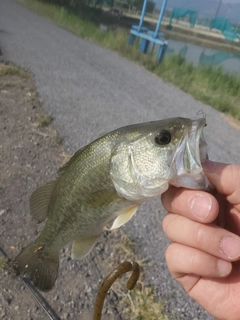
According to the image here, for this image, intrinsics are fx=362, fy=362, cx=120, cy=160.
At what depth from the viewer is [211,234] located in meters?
1.38

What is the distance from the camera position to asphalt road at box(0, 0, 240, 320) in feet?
11.3

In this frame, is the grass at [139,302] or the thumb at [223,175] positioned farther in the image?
the grass at [139,302]

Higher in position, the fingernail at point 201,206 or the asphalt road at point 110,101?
the fingernail at point 201,206

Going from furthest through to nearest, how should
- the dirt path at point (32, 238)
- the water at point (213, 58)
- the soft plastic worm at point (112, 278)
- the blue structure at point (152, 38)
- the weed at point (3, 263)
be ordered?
the water at point (213, 58), the blue structure at point (152, 38), the weed at point (3, 263), the dirt path at point (32, 238), the soft plastic worm at point (112, 278)

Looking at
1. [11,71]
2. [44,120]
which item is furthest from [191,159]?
[11,71]

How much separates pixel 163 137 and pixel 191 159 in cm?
19

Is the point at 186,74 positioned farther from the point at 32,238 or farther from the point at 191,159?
the point at 191,159

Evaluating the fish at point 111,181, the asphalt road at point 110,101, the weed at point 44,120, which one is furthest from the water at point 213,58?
the fish at point 111,181

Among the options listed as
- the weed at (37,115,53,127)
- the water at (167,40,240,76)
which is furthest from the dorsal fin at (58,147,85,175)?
the water at (167,40,240,76)

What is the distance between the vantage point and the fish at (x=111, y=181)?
131 centimetres

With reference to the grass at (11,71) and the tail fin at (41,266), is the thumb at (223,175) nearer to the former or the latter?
the tail fin at (41,266)

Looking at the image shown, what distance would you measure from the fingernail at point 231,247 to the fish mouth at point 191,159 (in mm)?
231

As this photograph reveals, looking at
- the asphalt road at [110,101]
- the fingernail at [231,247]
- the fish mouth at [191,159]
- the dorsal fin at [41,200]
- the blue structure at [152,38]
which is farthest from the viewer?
the blue structure at [152,38]

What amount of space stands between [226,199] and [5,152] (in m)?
3.45
